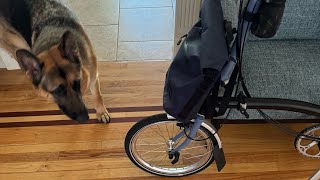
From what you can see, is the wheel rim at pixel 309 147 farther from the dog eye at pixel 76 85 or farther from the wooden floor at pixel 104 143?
the dog eye at pixel 76 85

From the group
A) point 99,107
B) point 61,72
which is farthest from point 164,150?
point 61,72

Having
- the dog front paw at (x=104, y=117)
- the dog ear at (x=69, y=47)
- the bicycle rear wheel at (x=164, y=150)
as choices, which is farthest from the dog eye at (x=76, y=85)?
the dog front paw at (x=104, y=117)

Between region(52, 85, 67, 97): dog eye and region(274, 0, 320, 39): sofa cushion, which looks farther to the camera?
region(274, 0, 320, 39): sofa cushion

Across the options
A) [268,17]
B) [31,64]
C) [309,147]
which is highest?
[268,17]

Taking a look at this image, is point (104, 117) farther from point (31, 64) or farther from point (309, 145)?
point (309, 145)

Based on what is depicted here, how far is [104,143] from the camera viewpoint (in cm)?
192

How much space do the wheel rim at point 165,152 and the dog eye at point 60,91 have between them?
384mm

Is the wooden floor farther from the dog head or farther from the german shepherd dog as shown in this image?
the dog head

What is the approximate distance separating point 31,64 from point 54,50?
136 millimetres

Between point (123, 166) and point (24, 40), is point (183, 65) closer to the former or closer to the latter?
point (123, 166)

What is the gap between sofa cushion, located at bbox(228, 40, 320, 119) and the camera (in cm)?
153

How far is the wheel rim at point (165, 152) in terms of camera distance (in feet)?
5.49

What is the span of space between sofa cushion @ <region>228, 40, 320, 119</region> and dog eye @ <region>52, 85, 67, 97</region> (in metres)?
0.78

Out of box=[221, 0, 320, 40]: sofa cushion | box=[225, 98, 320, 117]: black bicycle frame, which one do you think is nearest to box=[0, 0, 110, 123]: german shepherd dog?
box=[225, 98, 320, 117]: black bicycle frame
